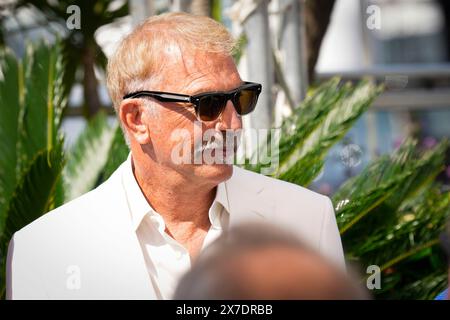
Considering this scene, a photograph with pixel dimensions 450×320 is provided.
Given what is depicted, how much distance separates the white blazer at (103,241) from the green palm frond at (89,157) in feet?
8.64

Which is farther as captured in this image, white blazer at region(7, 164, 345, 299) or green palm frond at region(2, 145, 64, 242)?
green palm frond at region(2, 145, 64, 242)

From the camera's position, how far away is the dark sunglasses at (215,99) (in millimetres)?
2346

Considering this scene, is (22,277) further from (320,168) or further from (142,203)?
(320,168)

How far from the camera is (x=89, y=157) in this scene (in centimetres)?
538

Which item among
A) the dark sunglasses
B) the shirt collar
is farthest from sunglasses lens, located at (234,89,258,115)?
the shirt collar

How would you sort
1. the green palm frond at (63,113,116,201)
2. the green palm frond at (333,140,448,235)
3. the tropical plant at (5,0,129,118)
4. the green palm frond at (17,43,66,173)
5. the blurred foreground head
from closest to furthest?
the blurred foreground head, the green palm frond at (333,140,448,235), the green palm frond at (17,43,66,173), the green palm frond at (63,113,116,201), the tropical plant at (5,0,129,118)

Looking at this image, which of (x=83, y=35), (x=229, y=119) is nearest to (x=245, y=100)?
(x=229, y=119)

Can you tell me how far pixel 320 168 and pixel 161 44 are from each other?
66.7 inches

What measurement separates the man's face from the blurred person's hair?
0.01 meters

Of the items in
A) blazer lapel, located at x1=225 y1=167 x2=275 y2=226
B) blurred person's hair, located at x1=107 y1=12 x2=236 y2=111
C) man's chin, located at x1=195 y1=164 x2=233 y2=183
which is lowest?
blazer lapel, located at x1=225 y1=167 x2=275 y2=226

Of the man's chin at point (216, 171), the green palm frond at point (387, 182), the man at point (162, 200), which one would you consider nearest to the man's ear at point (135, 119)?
the man at point (162, 200)

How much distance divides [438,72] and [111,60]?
13.9 m

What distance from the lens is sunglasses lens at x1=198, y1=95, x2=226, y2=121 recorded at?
92.3 inches

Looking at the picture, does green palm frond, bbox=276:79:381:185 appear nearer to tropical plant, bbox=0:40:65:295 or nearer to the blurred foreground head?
tropical plant, bbox=0:40:65:295
